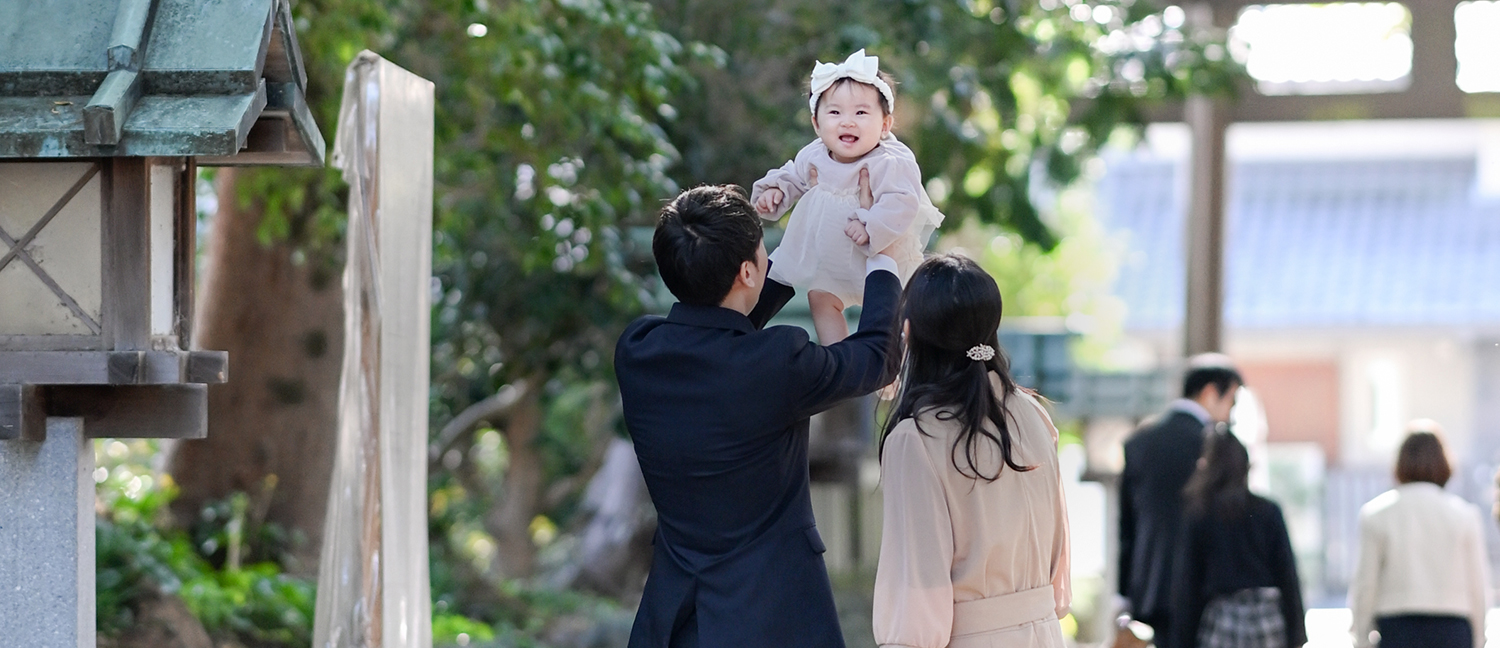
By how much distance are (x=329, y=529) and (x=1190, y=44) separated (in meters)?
4.87

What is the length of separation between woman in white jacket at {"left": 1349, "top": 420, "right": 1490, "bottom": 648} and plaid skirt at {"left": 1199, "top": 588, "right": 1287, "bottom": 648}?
57 centimetres

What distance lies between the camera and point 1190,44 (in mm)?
6699

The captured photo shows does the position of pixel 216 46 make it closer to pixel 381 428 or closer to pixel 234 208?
pixel 381 428

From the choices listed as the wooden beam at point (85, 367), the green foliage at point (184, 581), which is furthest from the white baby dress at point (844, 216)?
the green foliage at point (184, 581)

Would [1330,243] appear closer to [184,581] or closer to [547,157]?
[547,157]

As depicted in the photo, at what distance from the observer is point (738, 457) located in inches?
79.7

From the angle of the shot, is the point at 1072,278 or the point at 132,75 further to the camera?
the point at 1072,278

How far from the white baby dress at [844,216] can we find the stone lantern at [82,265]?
98 centimetres

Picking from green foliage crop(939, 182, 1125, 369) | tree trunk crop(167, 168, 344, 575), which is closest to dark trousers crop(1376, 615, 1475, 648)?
tree trunk crop(167, 168, 344, 575)

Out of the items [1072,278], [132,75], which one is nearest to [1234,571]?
[132,75]

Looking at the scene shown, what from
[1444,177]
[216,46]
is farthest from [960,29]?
[1444,177]

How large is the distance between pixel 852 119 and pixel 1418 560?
3241mm

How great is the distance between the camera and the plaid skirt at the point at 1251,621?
4.18 m

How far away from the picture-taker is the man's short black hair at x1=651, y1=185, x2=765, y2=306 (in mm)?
2027
